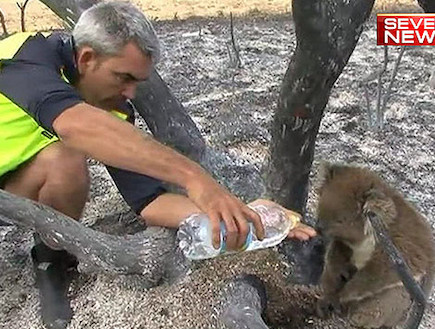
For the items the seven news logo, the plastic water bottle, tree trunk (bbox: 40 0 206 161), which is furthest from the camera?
the seven news logo

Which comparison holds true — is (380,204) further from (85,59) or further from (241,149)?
(241,149)

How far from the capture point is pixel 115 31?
7.72ft

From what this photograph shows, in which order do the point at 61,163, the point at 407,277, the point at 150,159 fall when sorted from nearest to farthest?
the point at 407,277 < the point at 150,159 < the point at 61,163

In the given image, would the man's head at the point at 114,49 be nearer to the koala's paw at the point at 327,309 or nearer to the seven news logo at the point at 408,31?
the koala's paw at the point at 327,309

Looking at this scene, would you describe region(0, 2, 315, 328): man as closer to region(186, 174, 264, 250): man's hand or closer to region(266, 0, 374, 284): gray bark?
region(186, 174, 264, 250): man's hand

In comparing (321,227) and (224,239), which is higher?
(224,239)

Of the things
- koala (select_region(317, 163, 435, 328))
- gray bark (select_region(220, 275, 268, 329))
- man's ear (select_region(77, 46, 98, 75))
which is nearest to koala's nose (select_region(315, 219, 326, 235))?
koala (select_region(317, 163, 435, 328))

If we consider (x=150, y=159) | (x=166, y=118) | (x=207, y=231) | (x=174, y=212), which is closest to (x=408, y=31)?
(x=166, y=118)

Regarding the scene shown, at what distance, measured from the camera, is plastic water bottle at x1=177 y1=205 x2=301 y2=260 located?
7.43 ft

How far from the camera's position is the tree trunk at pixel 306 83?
2047 millimetres

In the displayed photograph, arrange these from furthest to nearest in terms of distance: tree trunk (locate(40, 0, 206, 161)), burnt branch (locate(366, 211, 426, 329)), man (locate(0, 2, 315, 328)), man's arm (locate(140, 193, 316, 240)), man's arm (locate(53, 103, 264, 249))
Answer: tree trunk (locate(40, 0, 206, 161)) → man's arm (locate(140, 193, 316, 240)) → man (locate(0, 2, 315, 328)) → man's arm (locate(53, 103, 264, 249)) → burnt branch (locate(366, 211, 426, 329))

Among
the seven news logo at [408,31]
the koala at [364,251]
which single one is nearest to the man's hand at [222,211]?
the koala at [364,251]

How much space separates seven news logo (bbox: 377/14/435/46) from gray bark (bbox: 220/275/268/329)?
7.09 ft

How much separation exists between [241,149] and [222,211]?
5.18ft
